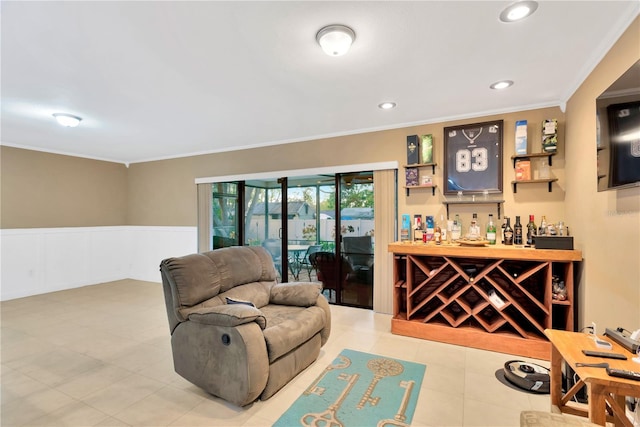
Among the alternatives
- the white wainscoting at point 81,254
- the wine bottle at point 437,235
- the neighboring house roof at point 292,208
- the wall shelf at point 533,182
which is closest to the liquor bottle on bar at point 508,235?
the wall shelf at point 533,182

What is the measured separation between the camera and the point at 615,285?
208 cm

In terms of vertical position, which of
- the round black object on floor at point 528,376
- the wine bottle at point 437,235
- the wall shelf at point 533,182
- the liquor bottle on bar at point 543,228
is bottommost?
→ the round black object on floor at point 528,376

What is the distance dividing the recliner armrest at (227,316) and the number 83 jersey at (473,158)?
2.72 meters

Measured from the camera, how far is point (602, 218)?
2.26 metres

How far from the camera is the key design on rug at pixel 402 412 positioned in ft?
6.37

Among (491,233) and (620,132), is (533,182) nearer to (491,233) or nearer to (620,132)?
(491,233)

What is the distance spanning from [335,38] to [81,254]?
6338mm

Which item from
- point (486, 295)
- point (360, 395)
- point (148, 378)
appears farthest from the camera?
point (486, 295)

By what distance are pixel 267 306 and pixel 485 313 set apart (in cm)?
233

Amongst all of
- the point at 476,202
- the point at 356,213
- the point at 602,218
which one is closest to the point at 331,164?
the point at 356,213

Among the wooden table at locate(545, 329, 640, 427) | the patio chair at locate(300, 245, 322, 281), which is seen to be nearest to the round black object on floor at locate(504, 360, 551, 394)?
the wooden table at locate(545, 329, 640, 427)

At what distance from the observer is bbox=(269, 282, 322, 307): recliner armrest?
9.57 ft

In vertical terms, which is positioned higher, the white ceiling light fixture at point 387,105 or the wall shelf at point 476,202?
the white ceiling light fixture at point 387,105

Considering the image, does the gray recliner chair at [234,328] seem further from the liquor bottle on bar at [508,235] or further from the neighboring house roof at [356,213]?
the liquor bottle on bar at [508,235]
